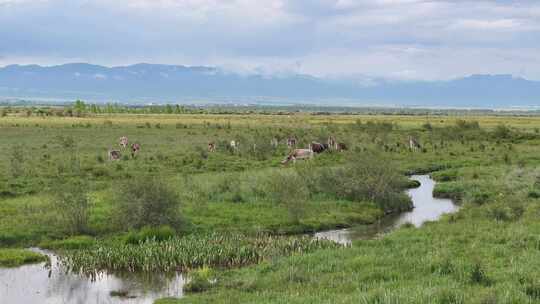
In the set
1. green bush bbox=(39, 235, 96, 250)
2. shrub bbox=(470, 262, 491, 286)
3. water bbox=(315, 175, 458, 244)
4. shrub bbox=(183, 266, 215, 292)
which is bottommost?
water bbox=(315, 175, 458, 244)

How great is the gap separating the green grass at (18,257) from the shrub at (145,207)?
3.33m

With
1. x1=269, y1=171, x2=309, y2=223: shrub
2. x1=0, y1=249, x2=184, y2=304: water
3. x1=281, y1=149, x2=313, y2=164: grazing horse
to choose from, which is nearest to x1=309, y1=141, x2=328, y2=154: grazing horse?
x1=281, y1=149, x2=313, y2=164: grazing horse

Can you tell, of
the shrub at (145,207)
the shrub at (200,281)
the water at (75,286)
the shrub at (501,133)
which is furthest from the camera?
the shrub at (501,133)

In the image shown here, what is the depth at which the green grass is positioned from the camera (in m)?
17.7

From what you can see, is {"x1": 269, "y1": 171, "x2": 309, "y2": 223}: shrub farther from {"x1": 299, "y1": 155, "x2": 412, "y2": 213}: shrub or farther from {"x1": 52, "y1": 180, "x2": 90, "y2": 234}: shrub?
{"x1": 52, "y1": 180, "x2": 90, "y2": 234}: shrub

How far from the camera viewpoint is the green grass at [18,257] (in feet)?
58.2

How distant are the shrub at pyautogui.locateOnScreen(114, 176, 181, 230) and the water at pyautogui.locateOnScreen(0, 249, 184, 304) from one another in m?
3.90

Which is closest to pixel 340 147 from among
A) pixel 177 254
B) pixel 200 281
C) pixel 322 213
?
pixel 322 213

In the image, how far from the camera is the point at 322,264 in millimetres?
15297

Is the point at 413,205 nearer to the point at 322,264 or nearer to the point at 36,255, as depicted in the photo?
the point at 322,264

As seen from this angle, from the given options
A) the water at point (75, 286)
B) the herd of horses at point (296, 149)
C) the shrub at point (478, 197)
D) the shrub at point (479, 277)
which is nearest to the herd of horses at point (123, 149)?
the herd of horses at point (296, 149)

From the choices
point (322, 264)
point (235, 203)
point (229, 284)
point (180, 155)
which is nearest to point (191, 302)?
point (229, 284)

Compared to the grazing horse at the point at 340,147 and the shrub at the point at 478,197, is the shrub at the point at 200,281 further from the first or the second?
the grazing horse at the point at 340,147

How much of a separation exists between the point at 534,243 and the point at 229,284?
779cm
